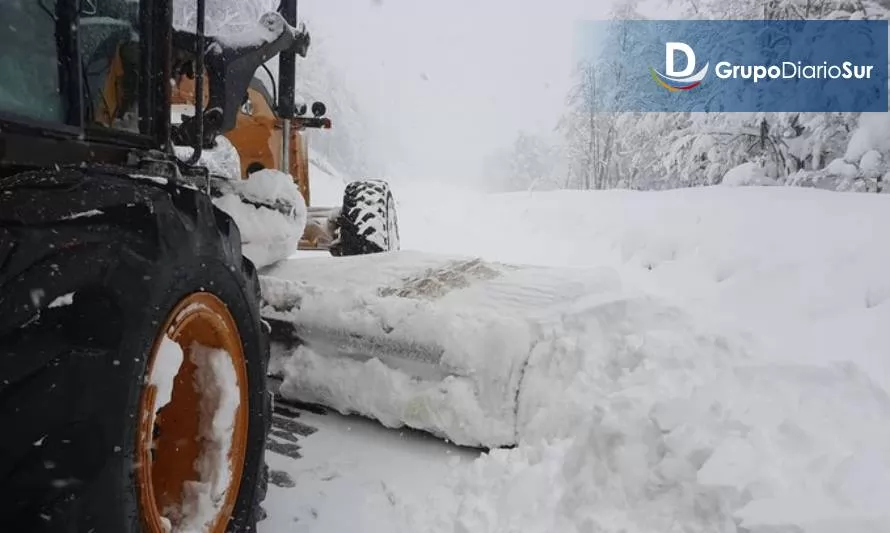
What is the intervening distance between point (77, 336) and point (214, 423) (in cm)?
67

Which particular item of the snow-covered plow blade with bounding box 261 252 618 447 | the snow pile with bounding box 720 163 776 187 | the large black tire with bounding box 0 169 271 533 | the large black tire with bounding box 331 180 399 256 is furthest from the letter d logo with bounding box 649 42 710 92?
the large black tire with bounding box 0 169 271 533

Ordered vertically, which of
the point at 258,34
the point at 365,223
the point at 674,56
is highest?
the point at 674,56

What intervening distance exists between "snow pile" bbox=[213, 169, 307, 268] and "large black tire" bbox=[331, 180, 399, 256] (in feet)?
6.85

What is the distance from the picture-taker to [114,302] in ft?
4.09

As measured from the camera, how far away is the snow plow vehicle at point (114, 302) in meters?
1.13

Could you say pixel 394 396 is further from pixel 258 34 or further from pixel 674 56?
pixel 674 56

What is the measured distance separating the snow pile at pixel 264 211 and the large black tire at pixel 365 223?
2.09 metres

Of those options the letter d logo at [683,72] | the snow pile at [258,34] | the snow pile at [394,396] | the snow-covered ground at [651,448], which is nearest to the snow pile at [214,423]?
the snow-covered ground at [651,448]

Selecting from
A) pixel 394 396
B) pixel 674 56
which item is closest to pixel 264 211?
pixel 394 396

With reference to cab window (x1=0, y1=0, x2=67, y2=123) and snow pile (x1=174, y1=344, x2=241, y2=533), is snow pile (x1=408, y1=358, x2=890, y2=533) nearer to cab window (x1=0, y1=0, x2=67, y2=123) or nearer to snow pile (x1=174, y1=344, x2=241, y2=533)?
snow pile (x1=174, y1=344, x2=241, y2=533)

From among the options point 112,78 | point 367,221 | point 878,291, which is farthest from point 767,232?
point 112,78

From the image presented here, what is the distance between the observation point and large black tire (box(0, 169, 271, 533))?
3.67ft

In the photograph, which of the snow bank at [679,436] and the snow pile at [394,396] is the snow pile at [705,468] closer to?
the snow bank at [679,436]

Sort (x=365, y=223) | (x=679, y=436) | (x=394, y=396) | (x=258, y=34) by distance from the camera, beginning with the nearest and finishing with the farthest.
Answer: (x=679, y=436) < (x=258, y=34) < (x=394, y=396) < (x=365, y=223)
